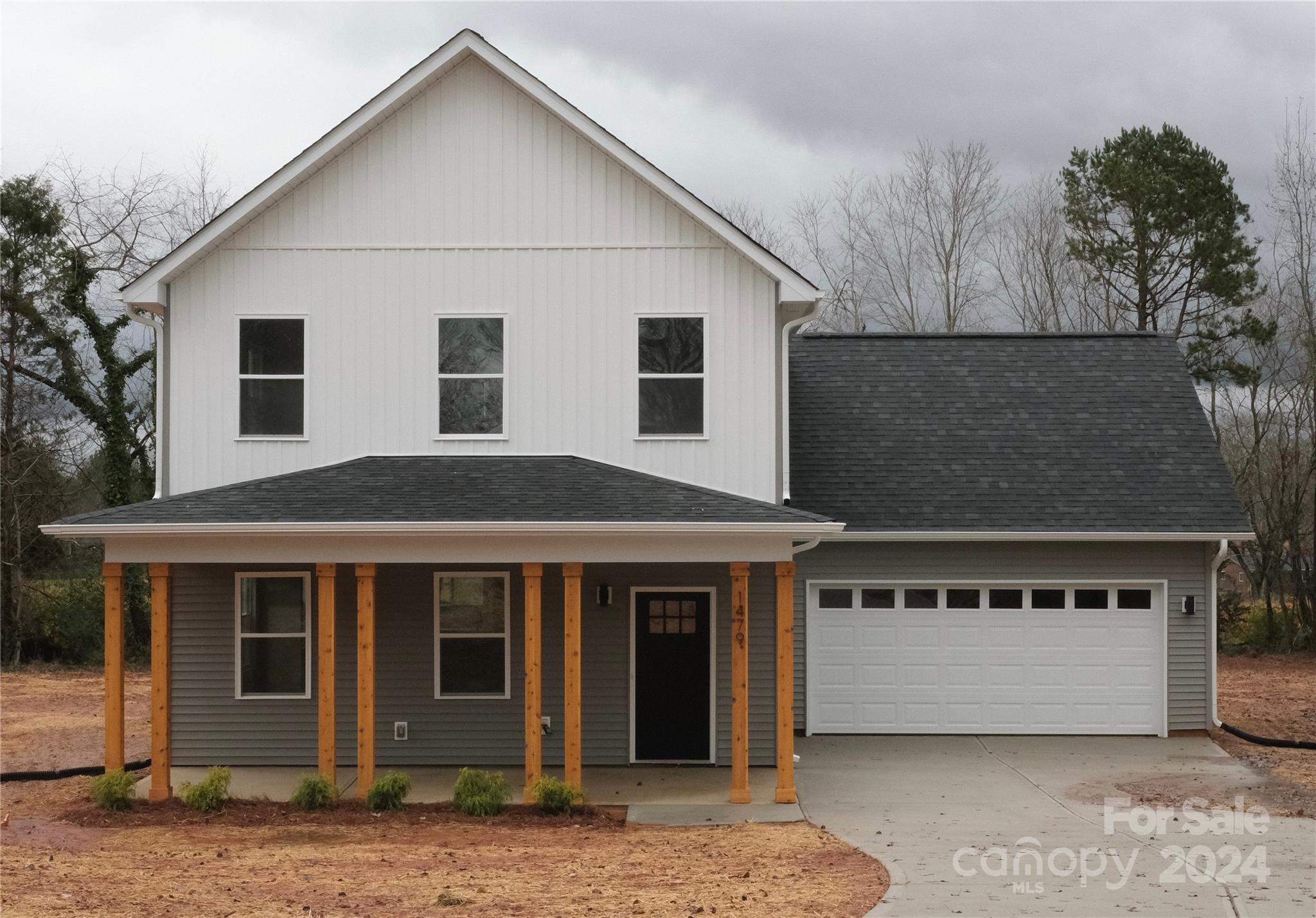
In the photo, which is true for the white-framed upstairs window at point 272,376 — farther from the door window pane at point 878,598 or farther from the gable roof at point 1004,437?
the door window pane at point 878,598

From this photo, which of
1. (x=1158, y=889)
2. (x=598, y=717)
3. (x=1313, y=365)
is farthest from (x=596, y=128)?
(x=1313, y=365)

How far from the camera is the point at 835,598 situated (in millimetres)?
17375

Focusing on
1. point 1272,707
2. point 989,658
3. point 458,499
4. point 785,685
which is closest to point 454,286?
point 458,499

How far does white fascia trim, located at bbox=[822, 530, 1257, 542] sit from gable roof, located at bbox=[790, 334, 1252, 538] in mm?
60

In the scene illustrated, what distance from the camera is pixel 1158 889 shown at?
9.48m

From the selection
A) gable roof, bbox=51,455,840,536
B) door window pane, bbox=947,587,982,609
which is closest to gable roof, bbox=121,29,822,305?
gable roof, bbox=51,455,840,536

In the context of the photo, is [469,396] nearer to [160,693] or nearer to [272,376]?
[272,376]

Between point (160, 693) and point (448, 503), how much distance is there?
3610mm

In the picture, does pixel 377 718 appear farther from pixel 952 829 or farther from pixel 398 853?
pixel 952 829

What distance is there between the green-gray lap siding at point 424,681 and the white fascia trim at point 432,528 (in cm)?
243

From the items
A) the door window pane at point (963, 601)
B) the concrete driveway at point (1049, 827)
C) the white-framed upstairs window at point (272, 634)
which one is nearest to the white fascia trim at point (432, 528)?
the white-framed upstairs window at point (272, 634)

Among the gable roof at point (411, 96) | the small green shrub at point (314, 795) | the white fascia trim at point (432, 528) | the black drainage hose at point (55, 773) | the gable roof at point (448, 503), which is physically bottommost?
the black drainage hose at point (55, 773)

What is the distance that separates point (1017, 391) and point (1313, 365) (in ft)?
46.6

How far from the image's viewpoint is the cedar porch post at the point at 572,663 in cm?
1301
